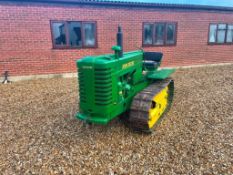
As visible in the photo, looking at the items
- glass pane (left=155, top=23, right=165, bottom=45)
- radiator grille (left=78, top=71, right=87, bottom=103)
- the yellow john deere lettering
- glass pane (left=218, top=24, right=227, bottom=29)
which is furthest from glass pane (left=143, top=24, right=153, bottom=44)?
radiator grille (left=78, top=71, right=87, bottom=103)

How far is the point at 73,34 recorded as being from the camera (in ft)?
26.9

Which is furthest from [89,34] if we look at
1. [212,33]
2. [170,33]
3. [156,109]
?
[212,33]

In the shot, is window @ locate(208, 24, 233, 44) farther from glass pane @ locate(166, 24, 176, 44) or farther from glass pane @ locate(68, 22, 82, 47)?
glass pane @ locate(68, 22, 82, 47)

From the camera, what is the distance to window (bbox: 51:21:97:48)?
26.1 ft

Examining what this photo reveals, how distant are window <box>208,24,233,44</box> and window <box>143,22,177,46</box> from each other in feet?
8.52

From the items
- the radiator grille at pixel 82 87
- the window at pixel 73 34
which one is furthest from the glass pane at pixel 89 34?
the radiator grille at pixel 82 87

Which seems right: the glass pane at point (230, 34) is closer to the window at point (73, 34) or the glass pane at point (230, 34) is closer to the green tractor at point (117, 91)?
the window at point (73, 34)

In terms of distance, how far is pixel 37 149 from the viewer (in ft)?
10.5

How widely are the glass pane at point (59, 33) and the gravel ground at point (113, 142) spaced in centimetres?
356

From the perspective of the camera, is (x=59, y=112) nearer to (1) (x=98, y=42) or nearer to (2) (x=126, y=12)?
(1) (x=98, y=42)

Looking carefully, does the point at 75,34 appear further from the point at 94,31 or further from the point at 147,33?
the point at 147,33

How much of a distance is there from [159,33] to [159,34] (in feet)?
0.16

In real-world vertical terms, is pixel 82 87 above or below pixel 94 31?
below

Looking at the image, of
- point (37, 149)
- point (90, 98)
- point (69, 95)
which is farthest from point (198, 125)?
point (69, 95)
